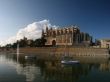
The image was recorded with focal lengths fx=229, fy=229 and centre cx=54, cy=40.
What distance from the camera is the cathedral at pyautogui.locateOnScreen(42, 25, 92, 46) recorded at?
119 metres

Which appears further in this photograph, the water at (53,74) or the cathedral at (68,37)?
the cathedral at (68,37)

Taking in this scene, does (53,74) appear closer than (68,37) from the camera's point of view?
Yes

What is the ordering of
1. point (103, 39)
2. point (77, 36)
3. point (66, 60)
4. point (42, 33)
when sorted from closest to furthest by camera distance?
point (66, 60), point (103, 39), point (77, 36), point (42, 33)

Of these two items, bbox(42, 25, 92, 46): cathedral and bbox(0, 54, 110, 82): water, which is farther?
bbox(42, 25, 92, 46): cathedral

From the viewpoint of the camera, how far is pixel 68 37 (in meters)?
122

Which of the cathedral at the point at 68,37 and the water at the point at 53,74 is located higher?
the cathedral at the point at 68,37

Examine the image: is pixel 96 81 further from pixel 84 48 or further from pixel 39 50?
pixel 39 50

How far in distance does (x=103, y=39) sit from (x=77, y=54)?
697 inches

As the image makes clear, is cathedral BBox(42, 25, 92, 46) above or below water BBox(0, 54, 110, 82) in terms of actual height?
above

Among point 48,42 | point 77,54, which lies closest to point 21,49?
point 48,42

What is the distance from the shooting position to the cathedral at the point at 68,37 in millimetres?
119075

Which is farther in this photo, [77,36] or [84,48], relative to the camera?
[77,36]

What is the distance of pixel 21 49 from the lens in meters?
130

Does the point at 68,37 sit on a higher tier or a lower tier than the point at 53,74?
higher
